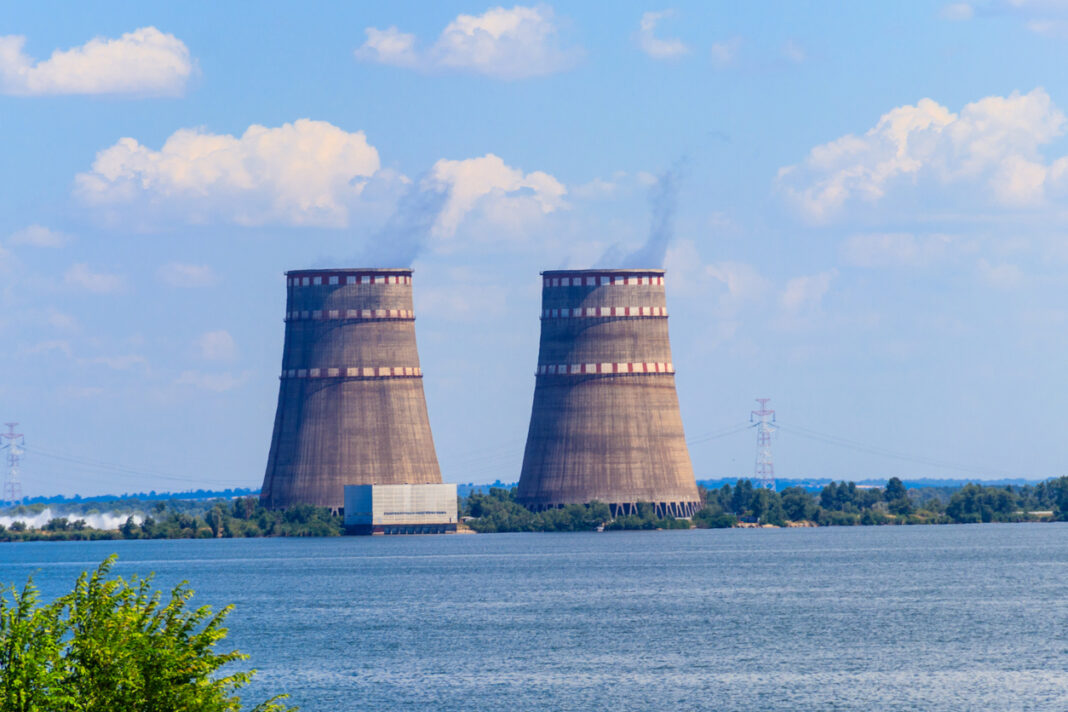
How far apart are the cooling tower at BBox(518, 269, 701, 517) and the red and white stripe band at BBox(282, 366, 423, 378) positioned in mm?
6204

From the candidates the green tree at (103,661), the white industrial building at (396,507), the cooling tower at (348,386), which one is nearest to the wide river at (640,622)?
the white industrial building at (396,507)

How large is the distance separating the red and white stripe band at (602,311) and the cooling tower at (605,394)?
5cm

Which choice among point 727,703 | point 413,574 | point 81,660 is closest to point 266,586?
point 413,574

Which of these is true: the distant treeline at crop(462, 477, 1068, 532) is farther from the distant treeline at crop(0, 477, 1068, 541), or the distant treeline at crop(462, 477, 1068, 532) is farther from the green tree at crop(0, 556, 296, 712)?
the green tree at crop(0, 556, 296, 712)

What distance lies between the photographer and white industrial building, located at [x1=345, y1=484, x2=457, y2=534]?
8362 centimetres

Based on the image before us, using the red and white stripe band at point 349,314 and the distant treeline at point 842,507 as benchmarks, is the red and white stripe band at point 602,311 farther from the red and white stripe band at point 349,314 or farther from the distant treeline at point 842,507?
the distant treeline at point 842,507

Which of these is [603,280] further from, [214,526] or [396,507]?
[214,526]

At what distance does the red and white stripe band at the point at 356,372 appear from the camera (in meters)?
81.2

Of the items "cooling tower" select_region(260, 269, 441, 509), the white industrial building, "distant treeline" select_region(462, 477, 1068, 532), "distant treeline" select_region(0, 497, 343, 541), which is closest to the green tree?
"cooling tower" select_region(260, 269, 441, 509)

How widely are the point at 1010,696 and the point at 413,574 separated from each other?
36127 millimetres

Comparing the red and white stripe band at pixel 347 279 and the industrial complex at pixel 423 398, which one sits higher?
the red and white stripe band at pixel 347 279

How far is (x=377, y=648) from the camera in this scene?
41125 mm

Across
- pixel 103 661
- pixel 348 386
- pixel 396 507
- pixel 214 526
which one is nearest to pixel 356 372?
pixel 348 386

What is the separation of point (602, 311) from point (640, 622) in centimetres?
3705
